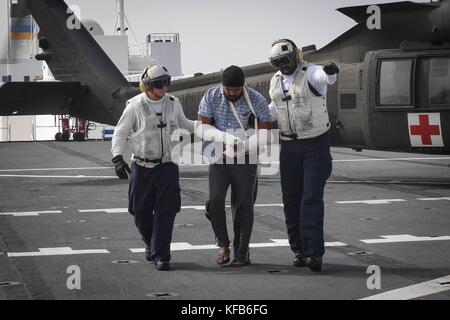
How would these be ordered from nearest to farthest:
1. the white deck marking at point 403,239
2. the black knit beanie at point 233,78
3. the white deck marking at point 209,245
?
the black knit beanie at point 233,78, the white deck marking at point 209,245, the white deck marking at point 403,239

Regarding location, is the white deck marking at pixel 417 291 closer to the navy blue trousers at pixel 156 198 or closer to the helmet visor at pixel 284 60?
the navy blue trousers at pixel 156 198

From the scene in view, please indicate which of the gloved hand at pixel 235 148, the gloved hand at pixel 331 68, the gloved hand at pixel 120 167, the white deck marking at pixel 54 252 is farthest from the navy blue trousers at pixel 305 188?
the white deck marking at pixel 54 252

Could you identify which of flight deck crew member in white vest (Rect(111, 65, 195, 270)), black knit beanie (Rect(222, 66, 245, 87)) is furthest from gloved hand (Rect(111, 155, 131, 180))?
black knit beanie (Rect(222, 66, 245, 87))

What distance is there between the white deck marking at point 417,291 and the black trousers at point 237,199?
2.11 m

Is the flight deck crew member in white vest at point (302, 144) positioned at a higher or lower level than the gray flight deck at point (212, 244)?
higher

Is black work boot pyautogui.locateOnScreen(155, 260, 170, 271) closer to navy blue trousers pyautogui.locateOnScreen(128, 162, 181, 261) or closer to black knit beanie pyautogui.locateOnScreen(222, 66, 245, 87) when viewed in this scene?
navy blue trousers pyautogui.locateOnScreen(128, 162, 181, 261)

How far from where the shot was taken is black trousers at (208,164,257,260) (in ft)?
33.9

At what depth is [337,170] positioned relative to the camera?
22.8m

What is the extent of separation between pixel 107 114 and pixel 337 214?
10.5 meters

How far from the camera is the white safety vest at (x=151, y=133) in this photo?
34.1 ft

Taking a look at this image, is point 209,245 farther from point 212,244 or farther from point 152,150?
point 152,150

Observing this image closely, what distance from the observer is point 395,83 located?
1803 cm
